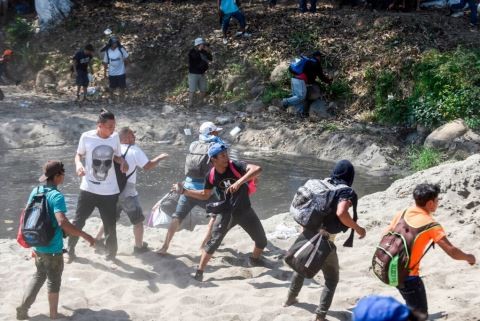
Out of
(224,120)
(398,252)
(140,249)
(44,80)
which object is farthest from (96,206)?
(44,80)

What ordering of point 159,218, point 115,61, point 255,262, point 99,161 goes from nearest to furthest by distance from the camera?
point 99,161
point 255,262
point 159,218
point 115,61

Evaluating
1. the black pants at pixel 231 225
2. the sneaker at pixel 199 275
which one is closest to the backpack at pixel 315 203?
the black pants at pixel 231 225

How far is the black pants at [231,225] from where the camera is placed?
23.5ft

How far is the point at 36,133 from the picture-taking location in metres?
15.2

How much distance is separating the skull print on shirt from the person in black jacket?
955 cm

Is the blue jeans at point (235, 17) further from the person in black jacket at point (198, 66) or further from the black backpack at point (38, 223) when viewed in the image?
the black backpack at point (38, 223)

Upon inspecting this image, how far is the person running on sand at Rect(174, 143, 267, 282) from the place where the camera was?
273 inches

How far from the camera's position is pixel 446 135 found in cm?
1362

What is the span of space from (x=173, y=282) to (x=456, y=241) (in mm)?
3020

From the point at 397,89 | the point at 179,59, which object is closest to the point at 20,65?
the point at 179,59

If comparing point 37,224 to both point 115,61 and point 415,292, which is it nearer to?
point 415,292

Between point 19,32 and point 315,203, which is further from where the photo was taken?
point 19,32

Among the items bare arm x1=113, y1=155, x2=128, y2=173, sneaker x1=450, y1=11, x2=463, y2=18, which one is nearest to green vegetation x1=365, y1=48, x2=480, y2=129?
sneaker x1=450, y1=11, x2=463, y2=18

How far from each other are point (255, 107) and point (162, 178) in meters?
4.97
